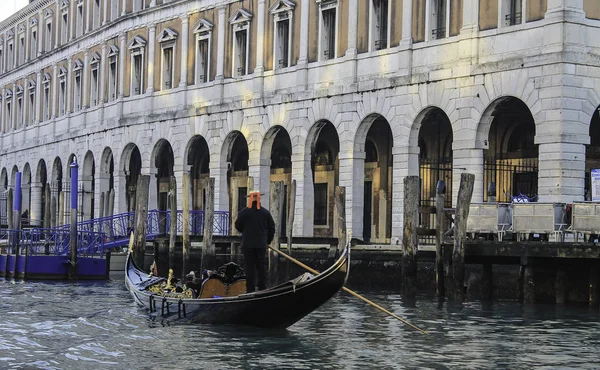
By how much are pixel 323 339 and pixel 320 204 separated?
19.0 m

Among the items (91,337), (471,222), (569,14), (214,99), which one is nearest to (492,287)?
(471,222)

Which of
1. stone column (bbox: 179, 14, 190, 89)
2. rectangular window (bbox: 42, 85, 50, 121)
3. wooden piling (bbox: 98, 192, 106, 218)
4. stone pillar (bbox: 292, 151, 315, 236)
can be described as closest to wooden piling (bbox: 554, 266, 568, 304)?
stone pillar (bbox: 292, 151, 315, 236)

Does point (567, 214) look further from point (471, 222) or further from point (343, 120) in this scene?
point (343, 120)

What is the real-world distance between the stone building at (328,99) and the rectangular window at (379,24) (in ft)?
0.15

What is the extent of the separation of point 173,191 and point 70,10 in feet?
64.4

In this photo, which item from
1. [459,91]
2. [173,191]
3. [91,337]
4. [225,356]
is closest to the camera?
[225,356]

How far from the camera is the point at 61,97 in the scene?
153 ft

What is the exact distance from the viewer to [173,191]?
28672 mm

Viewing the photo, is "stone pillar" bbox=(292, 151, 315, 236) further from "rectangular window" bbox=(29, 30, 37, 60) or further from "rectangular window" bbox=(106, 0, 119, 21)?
"rectangular window" bbox=(29, 30, 37, 60)

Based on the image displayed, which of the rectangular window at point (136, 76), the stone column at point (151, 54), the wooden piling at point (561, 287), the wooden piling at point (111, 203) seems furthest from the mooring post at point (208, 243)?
the rectangular window at point (136, 76)

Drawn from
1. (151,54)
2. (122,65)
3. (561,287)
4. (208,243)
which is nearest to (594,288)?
(561,287)

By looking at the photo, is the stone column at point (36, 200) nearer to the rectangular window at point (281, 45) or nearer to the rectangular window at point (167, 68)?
the rectangular window at point (167, 68)

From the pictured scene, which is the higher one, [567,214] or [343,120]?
[343,120]

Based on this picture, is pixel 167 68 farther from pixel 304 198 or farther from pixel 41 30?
pixel 41 30
